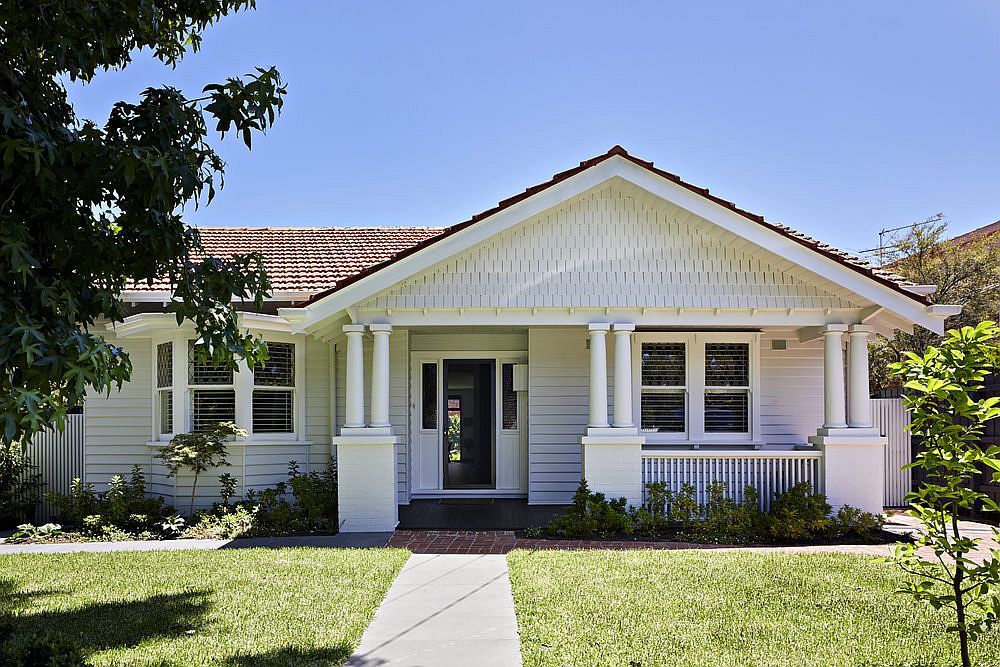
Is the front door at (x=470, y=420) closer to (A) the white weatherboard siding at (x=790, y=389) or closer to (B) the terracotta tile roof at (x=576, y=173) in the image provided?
(B) the terracotta tile roof at (x=576, y=173)

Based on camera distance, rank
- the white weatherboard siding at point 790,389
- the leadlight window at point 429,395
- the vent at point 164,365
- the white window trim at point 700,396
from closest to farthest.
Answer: the vent at point 164,365 → the white window trim at point 700,396 → the white weatherboard siding at point 790,389 → the leadlight window at point 429,395

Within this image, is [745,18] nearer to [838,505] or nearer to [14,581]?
[838,505]

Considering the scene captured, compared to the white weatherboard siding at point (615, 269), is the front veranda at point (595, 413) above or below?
below

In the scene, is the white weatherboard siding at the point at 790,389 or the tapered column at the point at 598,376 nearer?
the tapered column at the point at 598,376

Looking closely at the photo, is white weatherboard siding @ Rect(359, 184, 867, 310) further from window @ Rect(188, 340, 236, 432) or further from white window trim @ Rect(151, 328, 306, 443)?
window @ Rect(188, 340, 236, 432)

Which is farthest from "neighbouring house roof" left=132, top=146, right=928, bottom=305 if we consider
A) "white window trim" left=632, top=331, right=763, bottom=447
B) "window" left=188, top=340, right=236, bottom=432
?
"white window trim" left=632, top=331, right=763, bottom=447

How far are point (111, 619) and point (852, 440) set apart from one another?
9.27 metres

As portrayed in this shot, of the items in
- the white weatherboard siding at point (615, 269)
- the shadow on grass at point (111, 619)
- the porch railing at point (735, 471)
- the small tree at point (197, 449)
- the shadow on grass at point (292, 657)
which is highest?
the white weatherboard siding at point (615, 269)

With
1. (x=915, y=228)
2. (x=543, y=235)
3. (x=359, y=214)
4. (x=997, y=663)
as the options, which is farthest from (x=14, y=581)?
(x=915, y=228)

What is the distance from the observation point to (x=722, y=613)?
662 centimetres

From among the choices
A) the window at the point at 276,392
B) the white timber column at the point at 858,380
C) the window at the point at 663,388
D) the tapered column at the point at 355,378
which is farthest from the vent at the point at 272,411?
the white timber column at the point at 858,380

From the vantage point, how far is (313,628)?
6.17 metres

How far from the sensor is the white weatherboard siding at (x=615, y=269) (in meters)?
10.9

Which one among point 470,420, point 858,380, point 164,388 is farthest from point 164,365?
point 858,380
